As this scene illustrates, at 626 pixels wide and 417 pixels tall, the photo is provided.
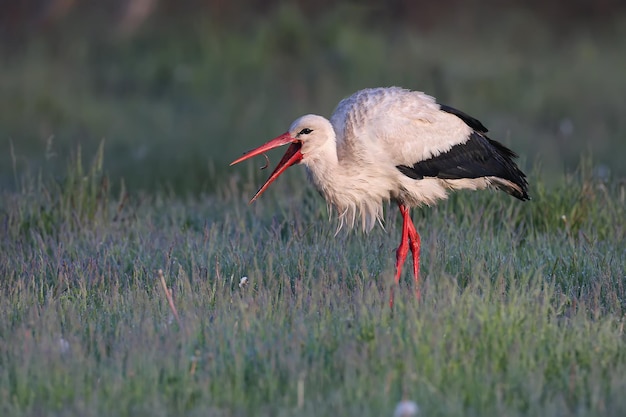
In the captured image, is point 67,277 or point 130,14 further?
point 130,14

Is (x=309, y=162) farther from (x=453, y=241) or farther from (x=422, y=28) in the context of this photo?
(x=422, y=28)

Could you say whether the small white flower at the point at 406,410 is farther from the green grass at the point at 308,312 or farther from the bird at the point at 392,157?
the bird at the point at 392,157

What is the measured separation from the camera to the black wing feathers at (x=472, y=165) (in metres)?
6.70

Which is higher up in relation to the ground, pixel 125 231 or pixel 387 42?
pixel 387 42

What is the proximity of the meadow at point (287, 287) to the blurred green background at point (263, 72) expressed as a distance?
85 millimetres

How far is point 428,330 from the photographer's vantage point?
15.0 ft

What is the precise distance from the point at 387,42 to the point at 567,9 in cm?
320

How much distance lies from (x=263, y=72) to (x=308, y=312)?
9928 millimetres

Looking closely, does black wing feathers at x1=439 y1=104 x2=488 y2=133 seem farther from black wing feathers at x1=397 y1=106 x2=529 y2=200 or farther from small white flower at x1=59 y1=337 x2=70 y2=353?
small white flower at x1=59 y1=337 x2=70 y2=353

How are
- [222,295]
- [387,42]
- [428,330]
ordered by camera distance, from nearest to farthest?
[428,330] < [222,295] < [387,42]

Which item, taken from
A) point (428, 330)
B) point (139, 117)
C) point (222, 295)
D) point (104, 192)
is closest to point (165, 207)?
point (104, 192)

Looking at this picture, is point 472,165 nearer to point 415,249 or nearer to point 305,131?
point 415,249

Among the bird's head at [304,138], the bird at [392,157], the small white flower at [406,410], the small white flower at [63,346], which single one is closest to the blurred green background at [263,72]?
the bird at [392,157]

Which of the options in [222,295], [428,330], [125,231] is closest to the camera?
[428,330]
